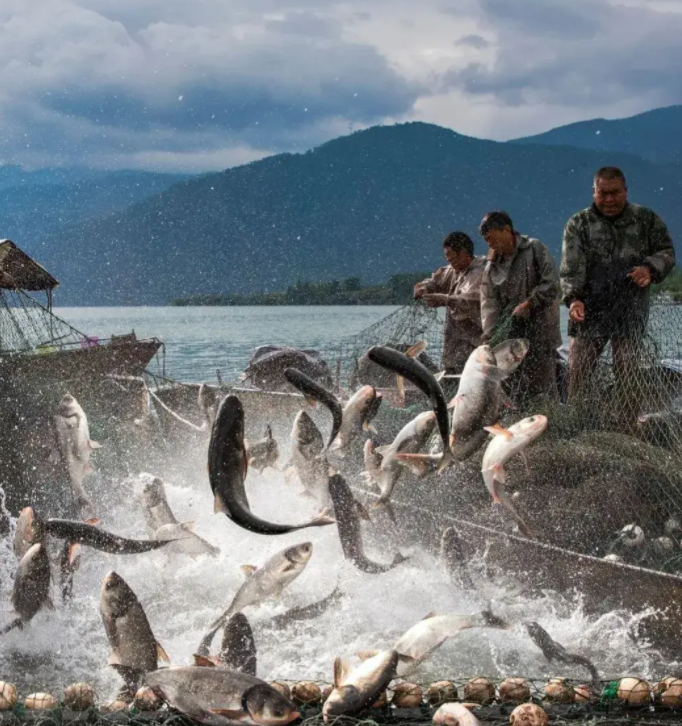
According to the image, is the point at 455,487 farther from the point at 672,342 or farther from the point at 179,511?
the point at 179,511

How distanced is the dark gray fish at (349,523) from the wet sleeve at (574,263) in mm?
3094

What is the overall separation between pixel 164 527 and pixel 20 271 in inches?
701

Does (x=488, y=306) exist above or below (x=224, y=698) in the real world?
above

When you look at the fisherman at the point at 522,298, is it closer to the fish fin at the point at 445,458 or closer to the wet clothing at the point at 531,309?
the wet clothing at the point at 531,309

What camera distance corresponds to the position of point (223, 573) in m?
8.42

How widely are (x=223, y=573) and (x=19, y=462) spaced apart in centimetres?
478

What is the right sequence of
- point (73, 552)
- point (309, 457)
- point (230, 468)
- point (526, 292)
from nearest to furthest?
1. point (230, 468)
2. point (73, 552)
3. point (309, 457)
4. point (526, 292)

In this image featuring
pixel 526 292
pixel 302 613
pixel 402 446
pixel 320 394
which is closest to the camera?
pixel 320 394

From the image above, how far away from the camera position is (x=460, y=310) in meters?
9.27

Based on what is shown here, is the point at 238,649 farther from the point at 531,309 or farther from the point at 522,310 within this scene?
the point at 531,309

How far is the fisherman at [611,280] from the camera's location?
27.6 feet

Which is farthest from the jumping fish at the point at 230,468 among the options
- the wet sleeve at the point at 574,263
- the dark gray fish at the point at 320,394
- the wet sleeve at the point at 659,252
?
the wet sleeve at the point at 659,252

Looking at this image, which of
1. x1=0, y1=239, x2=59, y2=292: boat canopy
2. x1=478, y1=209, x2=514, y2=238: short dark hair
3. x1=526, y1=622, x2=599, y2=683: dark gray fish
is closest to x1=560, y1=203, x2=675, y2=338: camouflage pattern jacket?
x1=478, y1=209, x2=514, y2=238: short dark hair

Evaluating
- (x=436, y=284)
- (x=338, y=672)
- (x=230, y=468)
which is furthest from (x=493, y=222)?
(x=338, y=672)
